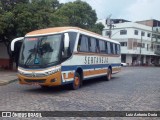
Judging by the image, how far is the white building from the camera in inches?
2638

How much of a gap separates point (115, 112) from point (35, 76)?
475cm

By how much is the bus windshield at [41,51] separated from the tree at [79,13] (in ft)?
94.2

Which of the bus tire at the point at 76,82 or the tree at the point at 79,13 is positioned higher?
the tree at the point at 79,13

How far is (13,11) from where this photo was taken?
2381cm

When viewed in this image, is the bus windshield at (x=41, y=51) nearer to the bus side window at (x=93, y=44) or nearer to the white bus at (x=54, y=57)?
the white bus at (x=54, y=57)

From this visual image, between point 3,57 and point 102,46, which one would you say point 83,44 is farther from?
point 3,57

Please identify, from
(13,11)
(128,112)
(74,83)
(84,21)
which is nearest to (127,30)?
(84,21)

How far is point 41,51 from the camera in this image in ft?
42.7

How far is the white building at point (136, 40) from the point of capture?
67000 mm

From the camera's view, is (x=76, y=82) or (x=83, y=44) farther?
(x=83, y=44)

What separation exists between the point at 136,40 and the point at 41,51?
5713 centimetres

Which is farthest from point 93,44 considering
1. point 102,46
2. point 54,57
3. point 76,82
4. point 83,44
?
point 54,57

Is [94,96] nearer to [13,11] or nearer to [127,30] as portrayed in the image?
[13,11]

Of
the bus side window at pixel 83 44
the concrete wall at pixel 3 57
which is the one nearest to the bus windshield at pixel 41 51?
the bus side window at pixel 83 44
